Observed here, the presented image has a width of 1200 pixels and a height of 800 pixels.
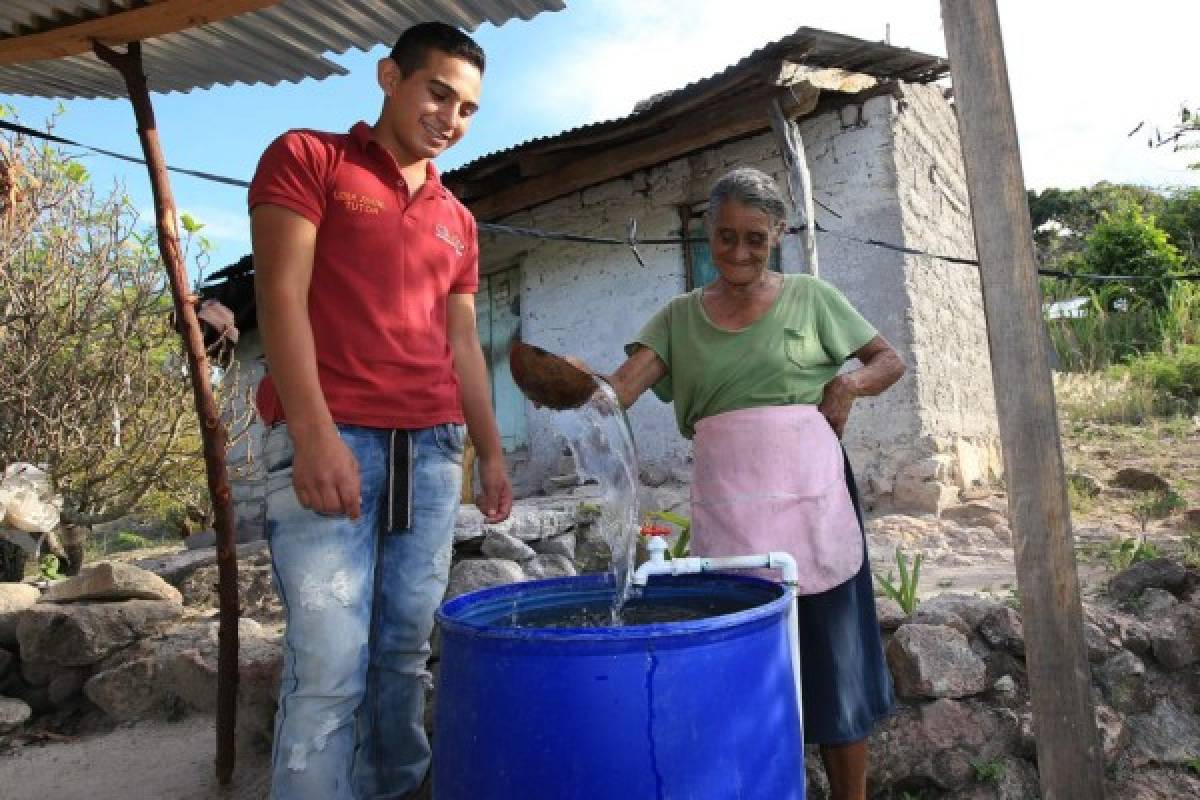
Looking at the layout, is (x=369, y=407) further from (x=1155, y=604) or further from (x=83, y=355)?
(x=83, y=355)

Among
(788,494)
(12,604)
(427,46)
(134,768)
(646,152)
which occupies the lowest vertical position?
(134,768)

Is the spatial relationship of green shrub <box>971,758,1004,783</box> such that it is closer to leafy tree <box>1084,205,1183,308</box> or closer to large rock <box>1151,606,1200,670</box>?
large rock <box>1151,606,1200,670</box>

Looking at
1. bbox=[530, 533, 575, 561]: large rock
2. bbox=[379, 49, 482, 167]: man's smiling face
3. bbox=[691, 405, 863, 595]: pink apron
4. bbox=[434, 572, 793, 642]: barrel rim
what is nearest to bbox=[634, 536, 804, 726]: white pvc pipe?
bbox=[434, 572, 793, 642]: barrel rim

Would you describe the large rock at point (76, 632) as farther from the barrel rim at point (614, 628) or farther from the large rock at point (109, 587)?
the barrel rim at point (614, 628)

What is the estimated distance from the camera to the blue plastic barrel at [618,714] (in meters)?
1.07

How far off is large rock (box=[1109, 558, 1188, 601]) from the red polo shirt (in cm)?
238

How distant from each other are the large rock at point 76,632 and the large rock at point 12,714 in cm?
18

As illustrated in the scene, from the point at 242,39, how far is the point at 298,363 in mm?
1624

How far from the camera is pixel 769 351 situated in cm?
174

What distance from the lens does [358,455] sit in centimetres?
167

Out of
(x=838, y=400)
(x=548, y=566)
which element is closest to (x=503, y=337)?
(x=548, y=566)

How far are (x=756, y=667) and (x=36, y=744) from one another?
3173 millimetres

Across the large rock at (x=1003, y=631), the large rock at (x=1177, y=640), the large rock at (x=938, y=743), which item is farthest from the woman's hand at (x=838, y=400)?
the large rock at (x=1177, y=640)

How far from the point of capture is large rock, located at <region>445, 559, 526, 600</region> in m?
2.96
